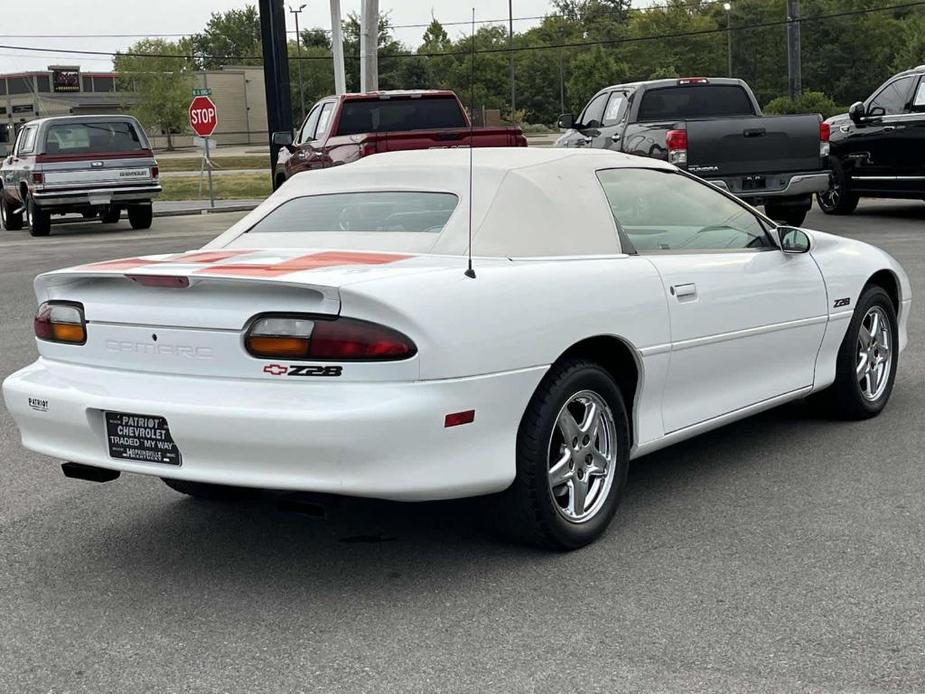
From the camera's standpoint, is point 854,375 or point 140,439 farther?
point 854,375

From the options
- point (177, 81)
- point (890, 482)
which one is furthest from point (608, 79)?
point (890, 482)

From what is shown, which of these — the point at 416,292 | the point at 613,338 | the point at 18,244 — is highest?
the point at 416,292

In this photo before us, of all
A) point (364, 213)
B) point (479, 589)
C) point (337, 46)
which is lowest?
point (479, 589)

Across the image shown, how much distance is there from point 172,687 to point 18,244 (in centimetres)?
1777

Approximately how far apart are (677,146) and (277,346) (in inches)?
476

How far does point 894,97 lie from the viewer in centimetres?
1773

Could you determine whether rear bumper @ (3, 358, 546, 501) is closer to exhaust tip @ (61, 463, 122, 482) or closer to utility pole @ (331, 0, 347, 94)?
exhaust tip @ (61, 463, 122, 482)

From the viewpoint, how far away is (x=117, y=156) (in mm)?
21375

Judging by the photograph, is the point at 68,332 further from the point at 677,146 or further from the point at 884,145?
the point at 884,145

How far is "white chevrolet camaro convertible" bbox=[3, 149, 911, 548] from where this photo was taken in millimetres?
4008

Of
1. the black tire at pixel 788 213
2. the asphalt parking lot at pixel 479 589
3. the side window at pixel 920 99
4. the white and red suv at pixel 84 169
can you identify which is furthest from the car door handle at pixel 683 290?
the white and red suv at pixel 84 169

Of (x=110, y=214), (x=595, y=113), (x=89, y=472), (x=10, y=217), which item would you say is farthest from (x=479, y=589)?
(x=10, y=217)

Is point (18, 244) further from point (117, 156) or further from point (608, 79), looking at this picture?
point (608, 79)

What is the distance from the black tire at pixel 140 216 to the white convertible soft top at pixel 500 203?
17.4 metres
